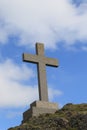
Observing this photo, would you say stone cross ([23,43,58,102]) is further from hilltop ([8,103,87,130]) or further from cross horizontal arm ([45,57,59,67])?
hilltop ([8,103,87,130])

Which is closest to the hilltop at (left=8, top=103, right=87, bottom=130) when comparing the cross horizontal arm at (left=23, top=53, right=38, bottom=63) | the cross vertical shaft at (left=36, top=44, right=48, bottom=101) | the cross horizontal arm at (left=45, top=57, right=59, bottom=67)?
the cross vertical shaft at (left=36, top=44, right=48, bottom=101)

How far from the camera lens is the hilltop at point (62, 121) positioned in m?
17.1

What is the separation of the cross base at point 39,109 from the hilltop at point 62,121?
1.89 metres

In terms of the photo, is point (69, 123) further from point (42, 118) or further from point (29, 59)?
point (29, 59)

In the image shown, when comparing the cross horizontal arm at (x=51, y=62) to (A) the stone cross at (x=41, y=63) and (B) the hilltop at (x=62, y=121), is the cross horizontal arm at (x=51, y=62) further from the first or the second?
(B) the hilltop at (x=62, y=121)

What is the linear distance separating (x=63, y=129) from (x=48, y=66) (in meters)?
7.92

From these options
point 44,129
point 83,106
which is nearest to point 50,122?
point 44,129

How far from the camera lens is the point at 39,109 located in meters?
21.3

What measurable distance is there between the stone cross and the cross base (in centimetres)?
60

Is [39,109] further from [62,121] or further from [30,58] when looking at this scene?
[62,121]

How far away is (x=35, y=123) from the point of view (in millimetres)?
18328

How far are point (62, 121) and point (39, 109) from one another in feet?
13.0

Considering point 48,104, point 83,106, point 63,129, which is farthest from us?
point 48,104

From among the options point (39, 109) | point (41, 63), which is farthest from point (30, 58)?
point (39, 109)
